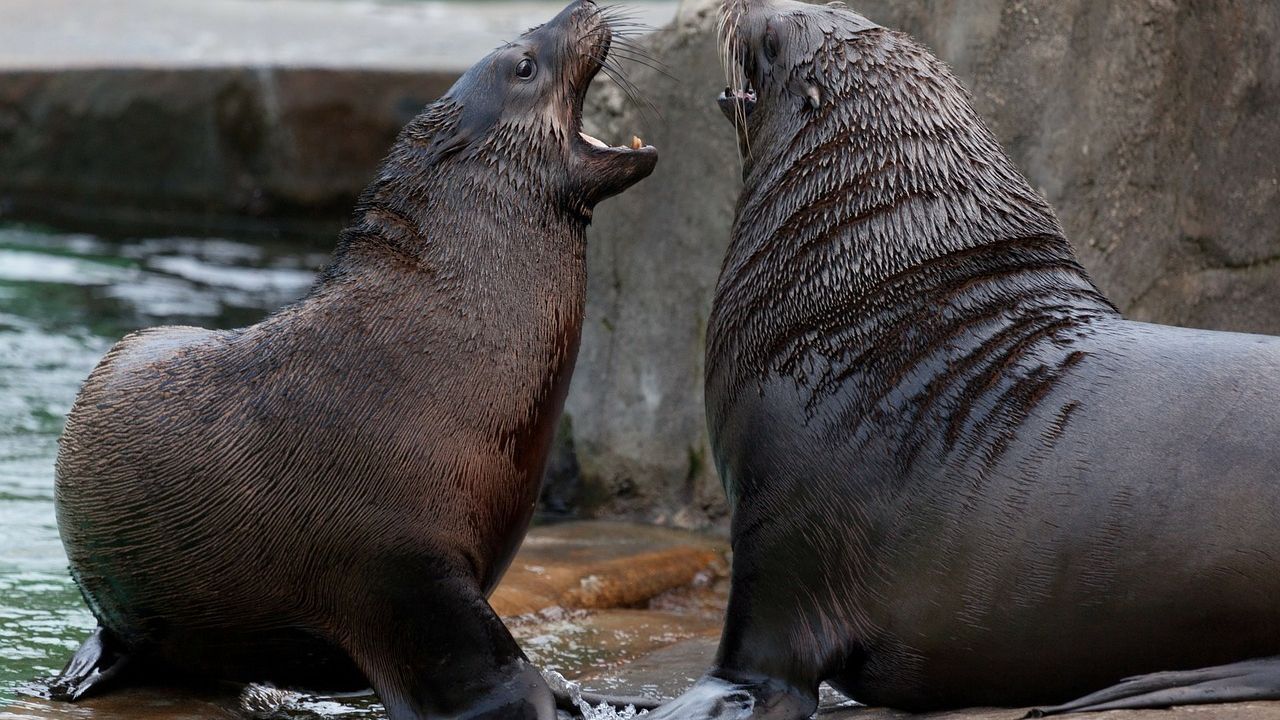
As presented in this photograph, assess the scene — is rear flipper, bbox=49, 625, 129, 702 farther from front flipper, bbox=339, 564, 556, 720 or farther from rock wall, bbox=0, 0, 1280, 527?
rock wall, bbox=0, 0, 1280, 527

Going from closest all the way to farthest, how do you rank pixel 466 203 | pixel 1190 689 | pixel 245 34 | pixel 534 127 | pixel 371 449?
pixel 1190 689
pixel 371 449
pixel 466 203
pixel 534 127
pixel 245 34

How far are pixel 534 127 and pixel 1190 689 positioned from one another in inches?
89.8

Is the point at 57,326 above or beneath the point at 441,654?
beneath

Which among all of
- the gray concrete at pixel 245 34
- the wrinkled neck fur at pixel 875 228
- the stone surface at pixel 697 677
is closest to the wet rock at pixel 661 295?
the stone surface at pixel 697 677

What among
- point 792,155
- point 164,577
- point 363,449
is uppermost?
point 792,155

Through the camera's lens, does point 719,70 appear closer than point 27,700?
No

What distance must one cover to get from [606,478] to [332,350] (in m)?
3.07

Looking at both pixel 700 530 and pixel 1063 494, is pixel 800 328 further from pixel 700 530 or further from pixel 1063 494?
pixel 700 530

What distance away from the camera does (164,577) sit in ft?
13.0

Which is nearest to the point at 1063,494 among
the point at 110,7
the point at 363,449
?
the point at 363,449

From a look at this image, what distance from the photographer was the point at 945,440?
360 cm

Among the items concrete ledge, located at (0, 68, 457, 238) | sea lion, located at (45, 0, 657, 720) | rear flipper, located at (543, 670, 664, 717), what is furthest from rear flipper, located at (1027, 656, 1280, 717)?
concrete ledge, located at (0, 68, 457, 238)

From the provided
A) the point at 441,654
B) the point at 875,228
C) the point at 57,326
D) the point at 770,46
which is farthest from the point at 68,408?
the point at 875,228

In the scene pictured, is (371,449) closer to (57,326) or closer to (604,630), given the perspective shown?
(604,630)
